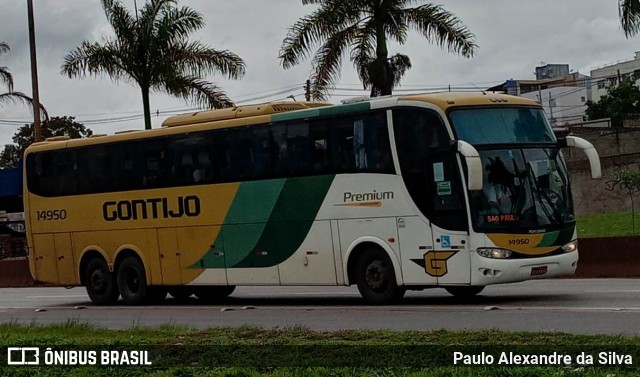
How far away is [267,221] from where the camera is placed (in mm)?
19062

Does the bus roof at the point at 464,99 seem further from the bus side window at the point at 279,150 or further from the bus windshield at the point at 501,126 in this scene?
the bus side window at the point at 279,150

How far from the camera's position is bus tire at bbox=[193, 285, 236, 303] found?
22.1 meters

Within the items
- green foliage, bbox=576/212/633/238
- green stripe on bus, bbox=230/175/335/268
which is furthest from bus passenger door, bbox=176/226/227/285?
green foliage, bbox=576/212/633/238

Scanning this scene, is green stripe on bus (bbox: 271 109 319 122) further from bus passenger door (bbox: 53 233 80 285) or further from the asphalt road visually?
bus passenger door (bbox: 53 233 80 285)

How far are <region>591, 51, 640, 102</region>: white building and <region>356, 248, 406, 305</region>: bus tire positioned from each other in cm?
9746

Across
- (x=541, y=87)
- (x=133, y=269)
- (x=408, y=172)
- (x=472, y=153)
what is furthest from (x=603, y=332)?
(x=541, y=87)

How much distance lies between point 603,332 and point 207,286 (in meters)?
10.7

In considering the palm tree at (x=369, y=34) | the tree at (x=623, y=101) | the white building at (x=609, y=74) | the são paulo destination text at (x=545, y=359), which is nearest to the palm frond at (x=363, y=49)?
the palm tree at (x=369, y=34)

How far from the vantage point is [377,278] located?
1758cm

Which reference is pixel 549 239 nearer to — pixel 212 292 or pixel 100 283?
pixel 212 292

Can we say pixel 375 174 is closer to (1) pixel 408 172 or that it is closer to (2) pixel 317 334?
(1) pixel 408 172

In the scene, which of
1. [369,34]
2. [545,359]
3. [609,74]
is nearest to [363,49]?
[369,34]

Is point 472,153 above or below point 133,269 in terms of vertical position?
above

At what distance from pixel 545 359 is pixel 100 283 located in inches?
590
